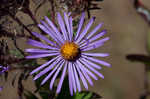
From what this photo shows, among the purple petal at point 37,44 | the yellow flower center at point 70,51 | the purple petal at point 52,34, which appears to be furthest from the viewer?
the yellow flower center at point 70,51

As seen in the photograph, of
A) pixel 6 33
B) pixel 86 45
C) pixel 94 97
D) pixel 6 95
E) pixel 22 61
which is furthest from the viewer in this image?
pixel 6 95

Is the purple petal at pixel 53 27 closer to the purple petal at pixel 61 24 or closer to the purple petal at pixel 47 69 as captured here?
the purple petal at pixel 61 24

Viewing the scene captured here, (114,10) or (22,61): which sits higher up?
(114,10)

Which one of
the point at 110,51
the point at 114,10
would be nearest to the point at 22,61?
the point at 110,51

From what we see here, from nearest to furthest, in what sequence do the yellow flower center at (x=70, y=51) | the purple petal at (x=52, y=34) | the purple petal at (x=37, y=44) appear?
the purple petal at (x=37, y=44)
the purple petal at (x=52, y=34)
the yellow flower center at (x=70, y=51)

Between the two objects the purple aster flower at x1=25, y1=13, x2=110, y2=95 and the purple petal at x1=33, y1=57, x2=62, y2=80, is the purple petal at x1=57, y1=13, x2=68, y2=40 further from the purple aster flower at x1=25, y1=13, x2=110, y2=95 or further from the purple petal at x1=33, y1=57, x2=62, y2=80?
the purple petal at x1=33, y1=57, x2=62, y2=80

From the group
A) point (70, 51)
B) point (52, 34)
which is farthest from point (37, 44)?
point (70, 51)

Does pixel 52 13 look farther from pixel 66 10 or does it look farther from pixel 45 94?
pixel 45 94

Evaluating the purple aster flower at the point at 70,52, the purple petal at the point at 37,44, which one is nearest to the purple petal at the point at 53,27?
the purple aster flower at the point at 70,52
